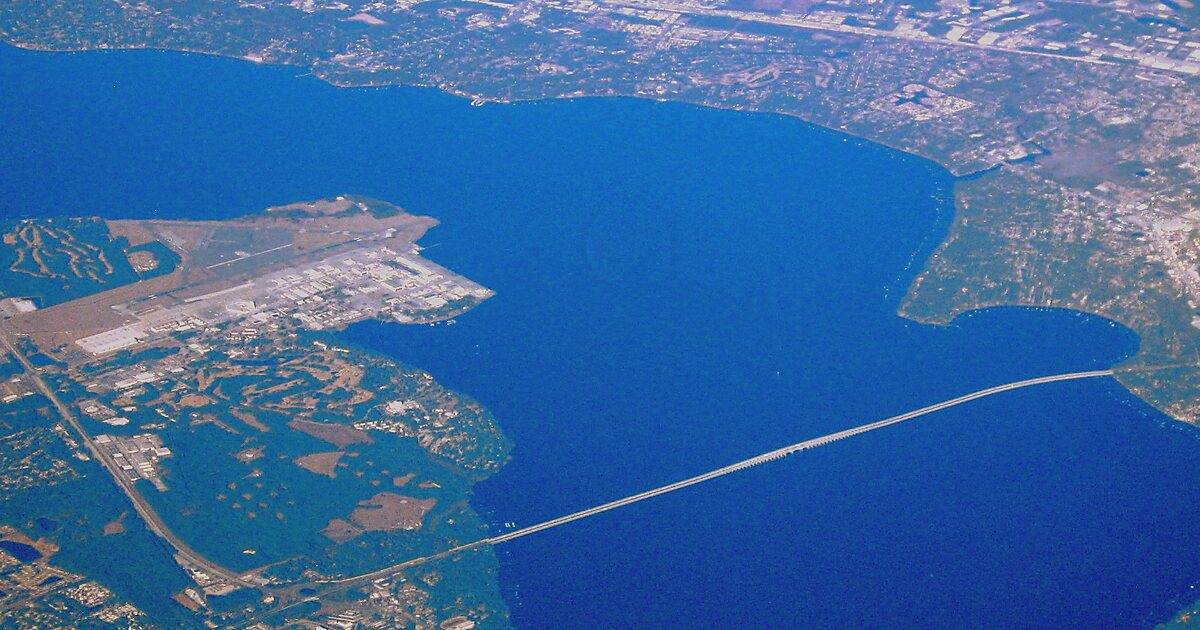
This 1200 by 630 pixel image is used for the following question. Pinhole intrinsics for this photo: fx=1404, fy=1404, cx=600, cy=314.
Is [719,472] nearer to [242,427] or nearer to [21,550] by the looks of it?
[242,427]

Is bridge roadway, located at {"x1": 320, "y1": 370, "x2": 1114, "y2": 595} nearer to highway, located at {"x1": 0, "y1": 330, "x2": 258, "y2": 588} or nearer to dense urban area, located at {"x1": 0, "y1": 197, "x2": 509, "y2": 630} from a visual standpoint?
dense urban area, located at {"x1": 0, "y1": 197, "x2": 509, "y2": 630}

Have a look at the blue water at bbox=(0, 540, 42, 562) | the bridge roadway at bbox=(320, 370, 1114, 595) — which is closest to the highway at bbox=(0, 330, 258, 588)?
the blue water at bbox=(0, 540, 42, 562)

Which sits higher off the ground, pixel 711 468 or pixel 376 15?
Answer: pixel 376 15

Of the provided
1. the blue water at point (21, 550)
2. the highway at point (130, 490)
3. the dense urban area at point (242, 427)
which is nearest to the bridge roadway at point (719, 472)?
the dense urban area at point (242, 427)

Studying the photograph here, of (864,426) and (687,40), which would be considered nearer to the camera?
(864,426)

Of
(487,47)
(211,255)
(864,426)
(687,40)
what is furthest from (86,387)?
(687,40)

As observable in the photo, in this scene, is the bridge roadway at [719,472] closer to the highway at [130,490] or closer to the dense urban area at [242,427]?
the dense urban area at [242,427]

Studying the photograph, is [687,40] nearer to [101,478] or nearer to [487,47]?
Answer: [487,47]

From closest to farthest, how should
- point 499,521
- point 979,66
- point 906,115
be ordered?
point 499,521, point 906,115, point 979,66
